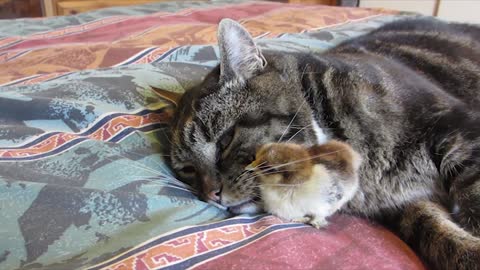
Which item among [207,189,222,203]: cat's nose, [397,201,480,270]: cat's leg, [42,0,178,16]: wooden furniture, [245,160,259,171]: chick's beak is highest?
[245,160,259,171]: chick's beak

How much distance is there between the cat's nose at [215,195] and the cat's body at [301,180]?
9 cm

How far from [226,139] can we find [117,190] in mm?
244

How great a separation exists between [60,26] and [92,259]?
174 centimetres

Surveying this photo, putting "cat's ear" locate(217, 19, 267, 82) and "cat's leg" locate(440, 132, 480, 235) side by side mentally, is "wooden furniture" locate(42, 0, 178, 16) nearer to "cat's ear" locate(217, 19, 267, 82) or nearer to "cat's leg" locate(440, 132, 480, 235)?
"cat's ear" locate(217, 19, 267, 82)

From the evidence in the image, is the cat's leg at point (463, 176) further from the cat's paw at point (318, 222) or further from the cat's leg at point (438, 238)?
the cat's paw at point (318, 222)

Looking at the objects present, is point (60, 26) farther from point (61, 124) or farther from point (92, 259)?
point (92, 259)

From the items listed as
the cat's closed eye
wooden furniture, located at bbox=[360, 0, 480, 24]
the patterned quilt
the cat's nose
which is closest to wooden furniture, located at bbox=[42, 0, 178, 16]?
the patterned quilt

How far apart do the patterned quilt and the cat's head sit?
0.05m

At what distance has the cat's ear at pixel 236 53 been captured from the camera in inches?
37.9

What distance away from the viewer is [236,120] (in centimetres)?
93

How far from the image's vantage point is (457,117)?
922mm

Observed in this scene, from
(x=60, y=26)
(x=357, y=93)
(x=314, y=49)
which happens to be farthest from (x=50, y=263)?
(x=60, y=26)

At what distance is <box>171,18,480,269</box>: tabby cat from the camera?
875mm

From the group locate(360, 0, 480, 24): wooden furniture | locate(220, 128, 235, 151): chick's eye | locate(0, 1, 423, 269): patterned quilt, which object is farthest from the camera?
locate(360, 0, 480, 24): wooden furniture
